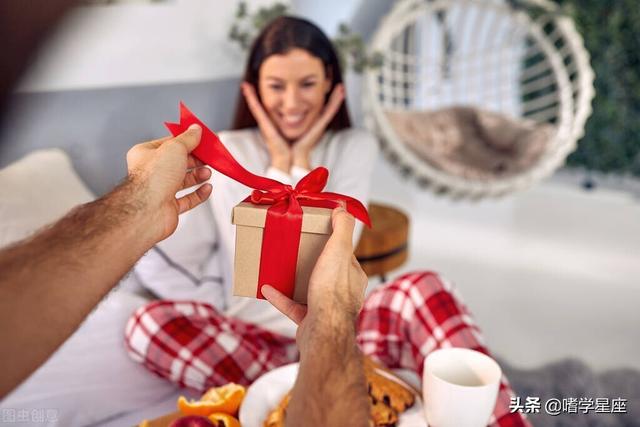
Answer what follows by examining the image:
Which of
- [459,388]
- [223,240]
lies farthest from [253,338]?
[459,388]

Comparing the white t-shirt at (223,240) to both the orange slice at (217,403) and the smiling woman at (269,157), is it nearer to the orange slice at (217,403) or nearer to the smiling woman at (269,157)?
the smiling woman at (269,157)

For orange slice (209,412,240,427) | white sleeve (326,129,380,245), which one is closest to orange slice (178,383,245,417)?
orange slice (209,412,240,427)

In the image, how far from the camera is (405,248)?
1.58 metres

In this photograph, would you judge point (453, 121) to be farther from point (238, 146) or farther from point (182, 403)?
point (182, 403)

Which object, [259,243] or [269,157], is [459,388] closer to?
[259,243]

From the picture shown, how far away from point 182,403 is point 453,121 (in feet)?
8.57

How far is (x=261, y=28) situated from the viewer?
64.2 inches

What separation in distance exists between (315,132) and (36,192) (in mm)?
653

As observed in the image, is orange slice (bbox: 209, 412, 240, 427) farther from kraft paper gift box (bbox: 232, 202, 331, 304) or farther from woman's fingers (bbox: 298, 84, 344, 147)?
woman's fingers (bbox: 298, 84, 344, 147)

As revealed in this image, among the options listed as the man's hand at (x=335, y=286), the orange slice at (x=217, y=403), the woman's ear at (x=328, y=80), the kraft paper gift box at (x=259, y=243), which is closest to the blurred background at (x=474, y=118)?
the woman's ear at (x=328, y=80)

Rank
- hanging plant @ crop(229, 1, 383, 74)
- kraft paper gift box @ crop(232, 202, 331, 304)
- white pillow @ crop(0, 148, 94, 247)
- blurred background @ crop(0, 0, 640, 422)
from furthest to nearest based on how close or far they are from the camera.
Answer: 1. hanging plant @ crop(229, 1, 383, 74)
2. blurred background @ crop(0, 0, 640, 422)
3. white pillow @ crop(0, 148, 94, 247)
4. kraft paper gift box @ crop(232, 202, 331, 304)

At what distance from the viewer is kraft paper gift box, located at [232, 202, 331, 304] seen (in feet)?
1.99

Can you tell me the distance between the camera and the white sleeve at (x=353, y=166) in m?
1.37

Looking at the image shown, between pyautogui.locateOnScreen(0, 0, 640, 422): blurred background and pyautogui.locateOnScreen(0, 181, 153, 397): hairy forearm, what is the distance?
0.83m
